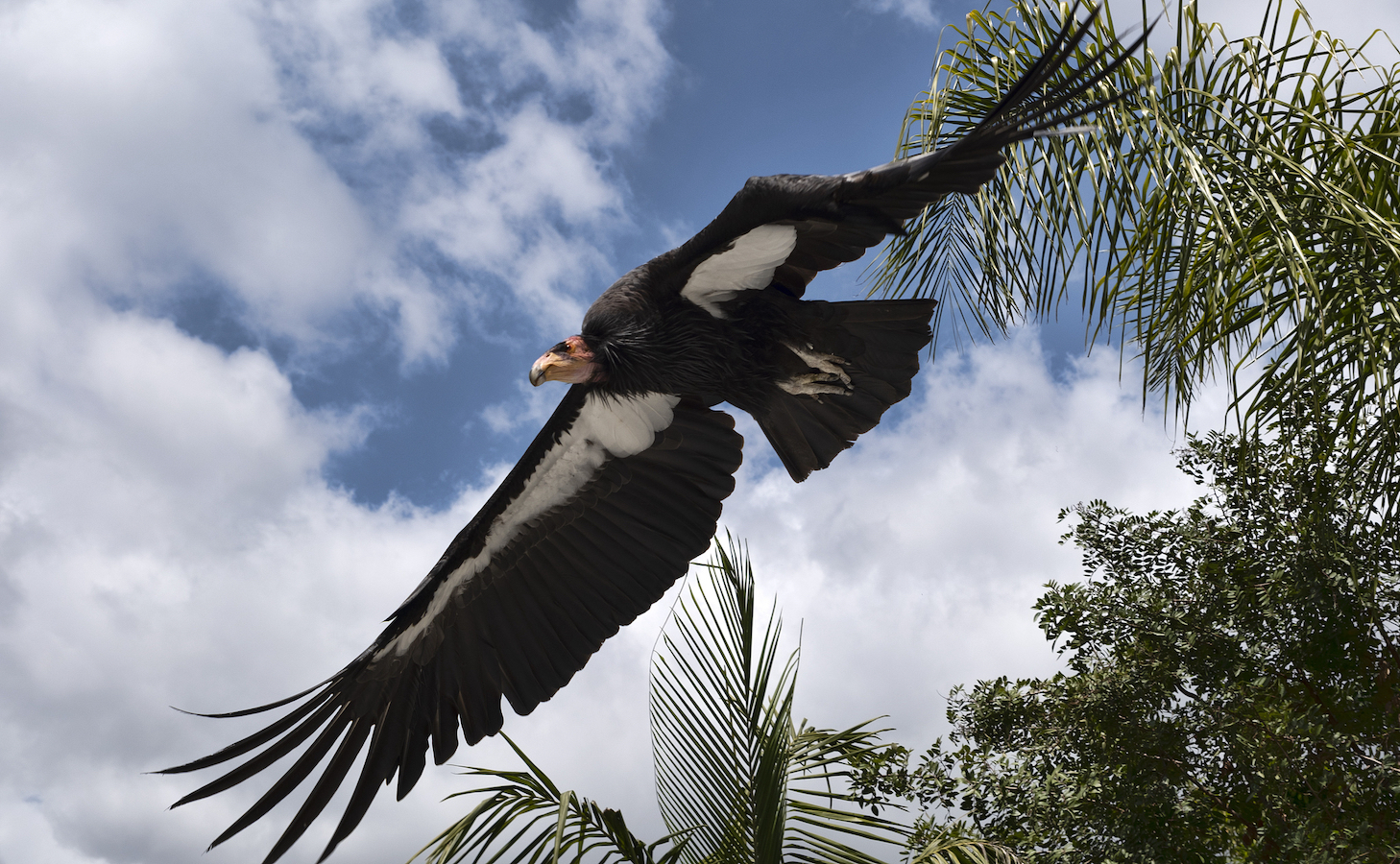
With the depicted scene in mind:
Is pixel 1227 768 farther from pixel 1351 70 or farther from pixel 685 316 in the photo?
pixel 685 316

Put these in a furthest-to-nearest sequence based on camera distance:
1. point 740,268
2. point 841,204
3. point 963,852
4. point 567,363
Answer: point 567,363, point 963,852, point 740,268, point 841,204

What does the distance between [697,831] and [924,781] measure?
8.65ft

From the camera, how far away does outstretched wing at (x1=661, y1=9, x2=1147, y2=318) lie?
7.78 ft

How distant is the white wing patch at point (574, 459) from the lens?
164 inches

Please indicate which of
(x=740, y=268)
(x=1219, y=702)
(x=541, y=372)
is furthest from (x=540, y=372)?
(x=1219, y=702)

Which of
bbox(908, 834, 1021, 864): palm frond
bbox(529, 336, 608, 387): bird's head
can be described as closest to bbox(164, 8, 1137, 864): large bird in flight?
bbox(529, 336, 608, 387): bird's head

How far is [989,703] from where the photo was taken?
5680 millimetres

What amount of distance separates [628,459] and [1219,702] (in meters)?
3.65

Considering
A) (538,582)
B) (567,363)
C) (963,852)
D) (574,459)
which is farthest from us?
(574,459)

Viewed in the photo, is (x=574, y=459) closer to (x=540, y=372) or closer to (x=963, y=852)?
(x=540, y=372)

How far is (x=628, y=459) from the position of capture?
14.4 feet

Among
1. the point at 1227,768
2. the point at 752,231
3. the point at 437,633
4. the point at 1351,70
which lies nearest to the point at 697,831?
the point at 437,633

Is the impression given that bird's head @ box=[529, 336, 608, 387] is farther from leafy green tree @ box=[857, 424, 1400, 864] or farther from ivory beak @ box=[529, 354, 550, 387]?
leafy green tree @ box=[857, 424, 1400, 864]

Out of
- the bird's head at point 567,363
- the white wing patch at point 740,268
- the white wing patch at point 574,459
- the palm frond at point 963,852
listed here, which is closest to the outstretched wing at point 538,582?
the white wing patch at point 574,459
